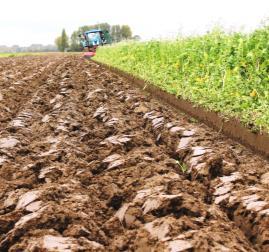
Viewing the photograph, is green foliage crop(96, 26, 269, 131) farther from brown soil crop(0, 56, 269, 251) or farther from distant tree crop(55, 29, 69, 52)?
distant tree crop(55, 29, 69, 52)

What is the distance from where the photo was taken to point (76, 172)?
3996 mm

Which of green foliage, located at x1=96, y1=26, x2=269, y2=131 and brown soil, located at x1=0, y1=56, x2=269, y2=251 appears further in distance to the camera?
green foliage, located at x1=96, y1=26, x2=269, y2=131

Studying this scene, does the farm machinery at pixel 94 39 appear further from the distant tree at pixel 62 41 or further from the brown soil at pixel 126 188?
the distant tree at pixel 62 41

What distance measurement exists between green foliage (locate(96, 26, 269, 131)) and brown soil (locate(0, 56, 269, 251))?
71 cm

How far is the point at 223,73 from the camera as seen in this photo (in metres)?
8.06

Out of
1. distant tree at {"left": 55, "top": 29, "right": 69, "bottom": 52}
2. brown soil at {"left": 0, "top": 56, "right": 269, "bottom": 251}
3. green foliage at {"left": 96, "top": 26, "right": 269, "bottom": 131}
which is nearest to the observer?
brown soil at {"left": 0, "top": 56, "right": 269, "bottom": 251}

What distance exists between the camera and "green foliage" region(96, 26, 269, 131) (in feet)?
20.7

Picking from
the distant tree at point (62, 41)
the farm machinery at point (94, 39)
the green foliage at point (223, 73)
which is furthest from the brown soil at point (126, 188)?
the distant tree at point (62, 41)

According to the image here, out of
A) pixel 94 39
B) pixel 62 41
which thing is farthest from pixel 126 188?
pixel 62 41

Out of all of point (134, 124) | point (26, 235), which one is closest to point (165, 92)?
point (134, 124)

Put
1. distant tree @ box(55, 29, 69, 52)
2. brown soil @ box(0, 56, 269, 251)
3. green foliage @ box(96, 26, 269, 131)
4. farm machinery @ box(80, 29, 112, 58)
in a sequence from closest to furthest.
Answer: brown soil @ box(0, 56, 269, 251) < green foliage @ box(96, 26, 269, 131) < farm machinery @ box(80, 29, 112, 58) < distant tree @ box(55, 29, 69, 52)

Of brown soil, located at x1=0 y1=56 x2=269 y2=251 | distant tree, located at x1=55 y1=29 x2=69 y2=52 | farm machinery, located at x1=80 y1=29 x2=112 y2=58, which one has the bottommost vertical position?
distant tree, located at x1=55 y1=29 x2=69 y2=52

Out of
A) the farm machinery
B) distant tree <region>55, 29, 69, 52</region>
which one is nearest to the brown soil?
the farm machinery

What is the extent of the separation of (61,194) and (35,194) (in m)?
0.15
